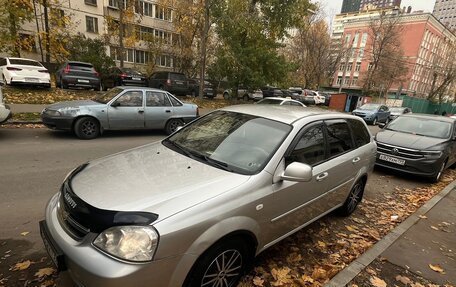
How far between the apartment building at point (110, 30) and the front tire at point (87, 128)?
2252cm

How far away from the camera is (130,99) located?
8586 millimetres

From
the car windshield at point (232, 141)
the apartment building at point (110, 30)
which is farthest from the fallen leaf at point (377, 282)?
the apartment building at point (110, 30)

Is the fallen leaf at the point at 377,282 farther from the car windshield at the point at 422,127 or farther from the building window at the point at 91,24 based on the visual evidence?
the building window at the point at 91,24

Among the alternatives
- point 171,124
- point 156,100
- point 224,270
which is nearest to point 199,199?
point 224,270

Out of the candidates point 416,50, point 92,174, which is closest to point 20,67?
point 92,174

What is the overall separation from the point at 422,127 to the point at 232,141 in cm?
730

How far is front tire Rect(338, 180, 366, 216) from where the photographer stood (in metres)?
4.52

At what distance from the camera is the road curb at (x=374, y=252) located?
9.91 ft

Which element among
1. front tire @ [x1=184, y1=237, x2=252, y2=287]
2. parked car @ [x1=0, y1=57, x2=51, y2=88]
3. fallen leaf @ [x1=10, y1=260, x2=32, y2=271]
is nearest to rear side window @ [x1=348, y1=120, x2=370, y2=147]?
front tire @ [x1=184, y1=237, x2=252, y2=287]

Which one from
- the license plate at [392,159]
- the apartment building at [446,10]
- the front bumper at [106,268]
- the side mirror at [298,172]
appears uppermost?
the apartment building at [446,10]

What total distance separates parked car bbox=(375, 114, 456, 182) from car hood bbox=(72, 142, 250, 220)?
20.6 ft

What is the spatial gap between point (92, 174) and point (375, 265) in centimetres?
334

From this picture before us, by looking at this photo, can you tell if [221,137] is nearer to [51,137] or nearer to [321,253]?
[321,253]

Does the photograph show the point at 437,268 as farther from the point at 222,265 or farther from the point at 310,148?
the point at 222,265
